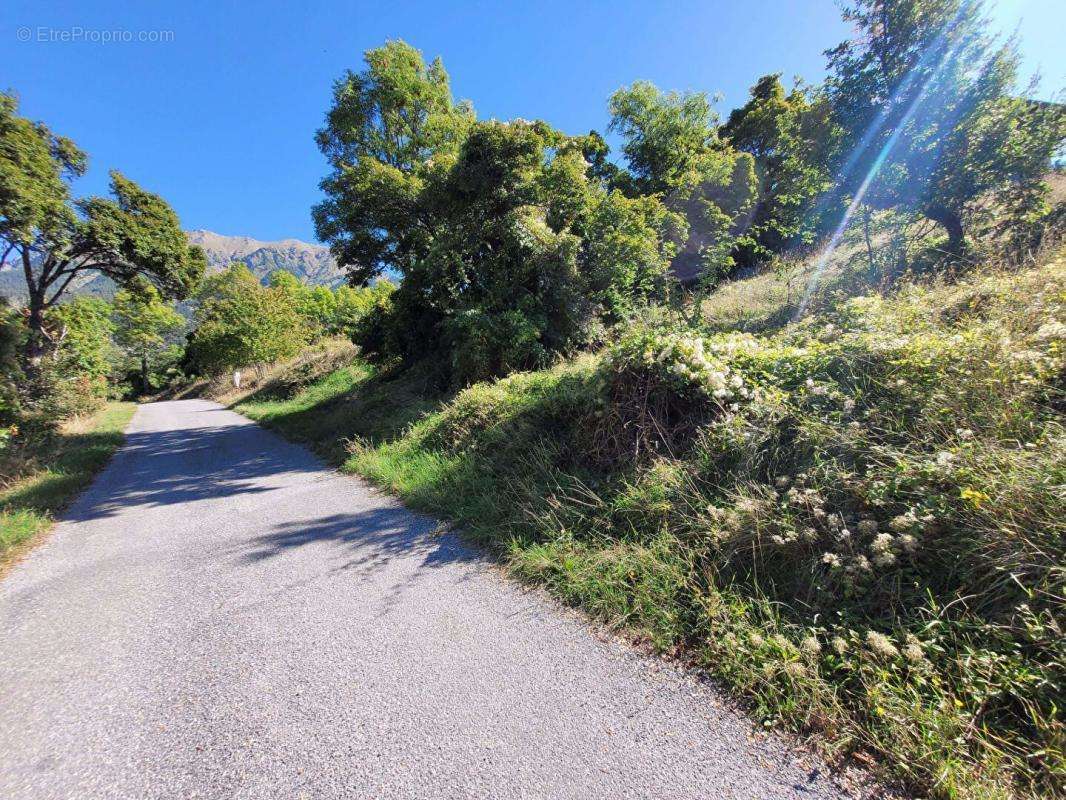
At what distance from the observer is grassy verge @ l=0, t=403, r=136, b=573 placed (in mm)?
4125

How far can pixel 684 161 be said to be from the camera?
1731 cm

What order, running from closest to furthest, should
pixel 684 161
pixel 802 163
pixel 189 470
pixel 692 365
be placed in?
pixel 692 365
pixel 189 470
pixel 802 163
pixel 684 161

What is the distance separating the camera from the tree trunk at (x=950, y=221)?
6.75 metres

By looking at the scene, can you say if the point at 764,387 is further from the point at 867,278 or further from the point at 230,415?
the point at 230,415

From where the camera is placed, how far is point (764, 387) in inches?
130

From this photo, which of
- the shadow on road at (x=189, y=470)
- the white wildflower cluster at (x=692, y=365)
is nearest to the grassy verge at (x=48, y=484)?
the shadow on road at (x=189, y=470)

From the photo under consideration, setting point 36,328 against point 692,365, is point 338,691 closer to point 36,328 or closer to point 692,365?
point 692,365

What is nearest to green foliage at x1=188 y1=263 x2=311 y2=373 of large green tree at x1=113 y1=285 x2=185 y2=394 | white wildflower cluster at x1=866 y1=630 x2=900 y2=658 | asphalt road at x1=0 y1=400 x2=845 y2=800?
large green tree at x1=113 y1=285 x2=185 y2=394

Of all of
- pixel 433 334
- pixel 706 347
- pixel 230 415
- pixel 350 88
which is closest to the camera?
pixel 706 347

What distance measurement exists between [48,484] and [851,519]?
9582 mm

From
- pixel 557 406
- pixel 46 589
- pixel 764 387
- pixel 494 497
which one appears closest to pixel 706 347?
pixel 764 387

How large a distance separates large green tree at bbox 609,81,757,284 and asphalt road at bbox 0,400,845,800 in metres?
15.6

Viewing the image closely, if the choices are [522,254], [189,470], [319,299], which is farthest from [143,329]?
[522,254]

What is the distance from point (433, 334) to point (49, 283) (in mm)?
11421
